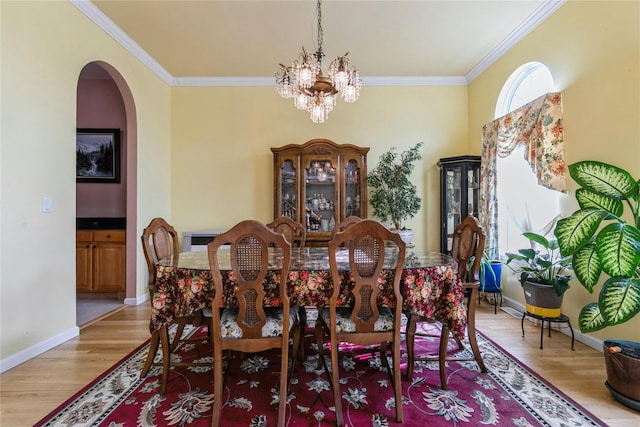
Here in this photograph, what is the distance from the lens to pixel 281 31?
316cm

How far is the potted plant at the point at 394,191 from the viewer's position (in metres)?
3.95

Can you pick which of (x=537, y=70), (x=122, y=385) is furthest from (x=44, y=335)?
(x=537, y=70)

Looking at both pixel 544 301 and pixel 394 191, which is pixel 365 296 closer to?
pixel 544 301

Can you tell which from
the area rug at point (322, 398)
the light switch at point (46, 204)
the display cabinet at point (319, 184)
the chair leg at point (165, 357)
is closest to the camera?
the area rug at point (322, 398)

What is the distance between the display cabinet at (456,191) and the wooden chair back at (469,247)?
187 centimetres

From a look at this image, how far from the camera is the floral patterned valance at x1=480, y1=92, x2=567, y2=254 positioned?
8.90 ft

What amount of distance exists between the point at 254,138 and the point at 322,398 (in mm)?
3508

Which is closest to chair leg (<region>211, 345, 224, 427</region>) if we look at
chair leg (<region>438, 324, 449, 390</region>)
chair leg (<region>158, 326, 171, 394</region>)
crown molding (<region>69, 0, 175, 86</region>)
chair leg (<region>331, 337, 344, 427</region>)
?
chair leg (<region>158, 326, 171, 394</region>)

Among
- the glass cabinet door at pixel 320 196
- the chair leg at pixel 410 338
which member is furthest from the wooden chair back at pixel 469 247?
the glass cabinet door at pixel 320 196

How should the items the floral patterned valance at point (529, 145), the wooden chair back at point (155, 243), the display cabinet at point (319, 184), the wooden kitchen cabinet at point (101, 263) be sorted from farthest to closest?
the display cabinet at point (319, 184) → the wooden kitchen cabinet at point (101, 263) → the floral patterned valance at point (529, 145) → the wooden chair back at point (155, 243)

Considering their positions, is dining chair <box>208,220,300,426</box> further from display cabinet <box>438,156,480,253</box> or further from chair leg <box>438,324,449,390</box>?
display cabinet <box>438,156,480,253</box>

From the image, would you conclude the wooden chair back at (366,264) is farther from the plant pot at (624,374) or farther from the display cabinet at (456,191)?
the display cabinet at (456,191)

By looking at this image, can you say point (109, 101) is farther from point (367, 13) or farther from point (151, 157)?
point (367, 13)

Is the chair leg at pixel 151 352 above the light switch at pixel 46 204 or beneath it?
beneath
